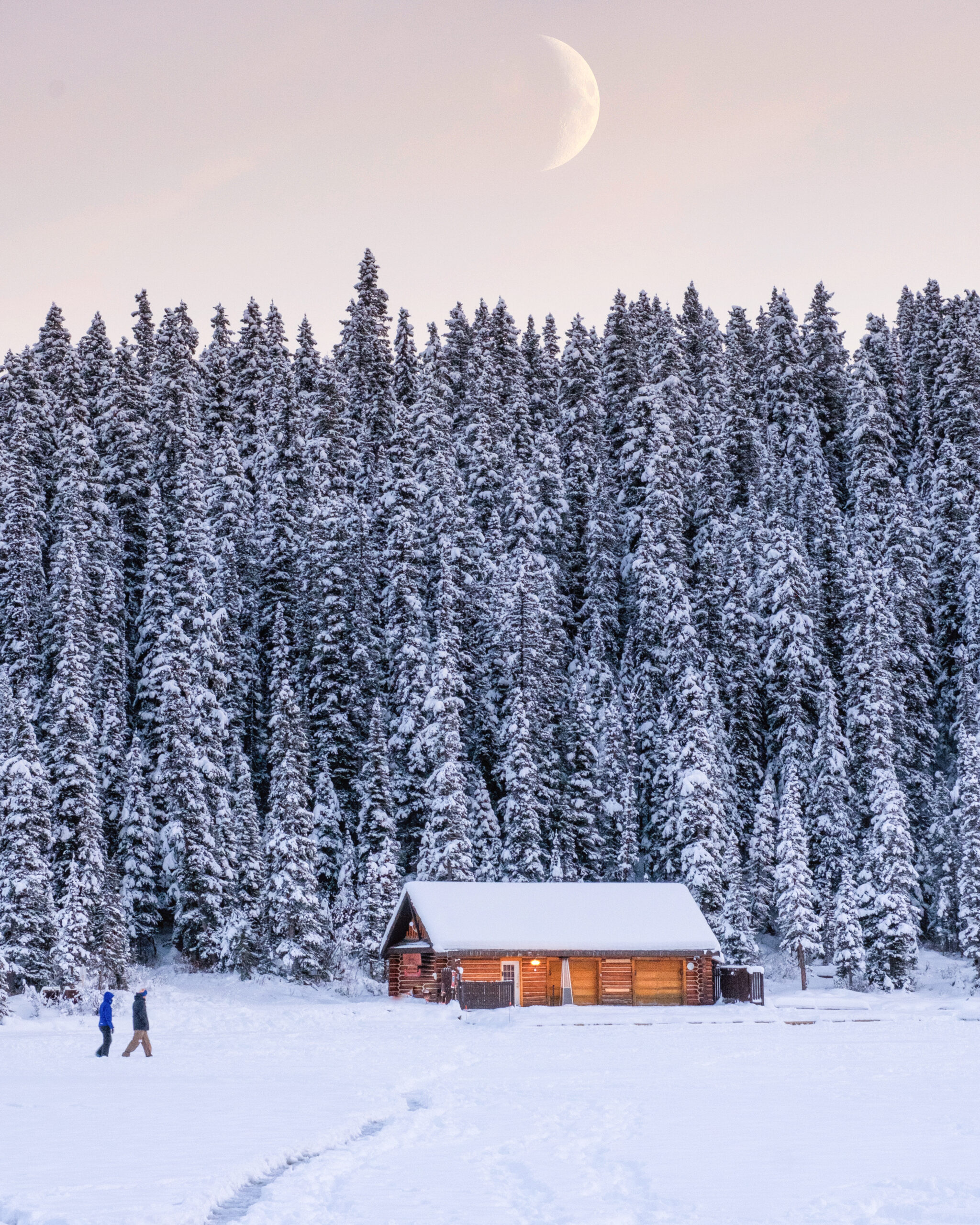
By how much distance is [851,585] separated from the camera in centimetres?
7081

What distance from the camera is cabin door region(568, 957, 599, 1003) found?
165 feet

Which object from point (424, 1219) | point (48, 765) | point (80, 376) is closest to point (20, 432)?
point (80, 376)

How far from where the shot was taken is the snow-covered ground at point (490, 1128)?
11.9 metres

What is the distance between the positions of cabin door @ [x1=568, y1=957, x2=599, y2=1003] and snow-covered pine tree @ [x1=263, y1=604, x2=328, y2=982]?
35.2ft

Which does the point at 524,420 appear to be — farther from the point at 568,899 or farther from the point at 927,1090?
the point at 927,1090

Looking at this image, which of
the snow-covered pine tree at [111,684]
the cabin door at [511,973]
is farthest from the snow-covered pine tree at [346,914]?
the snow-covered pine tree at [111,684]

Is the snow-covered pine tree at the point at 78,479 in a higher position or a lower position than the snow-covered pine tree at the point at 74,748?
higher

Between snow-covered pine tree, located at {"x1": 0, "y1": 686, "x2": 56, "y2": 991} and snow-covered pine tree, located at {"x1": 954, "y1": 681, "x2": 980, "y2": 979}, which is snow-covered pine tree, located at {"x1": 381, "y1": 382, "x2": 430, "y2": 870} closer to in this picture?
snow-covered pine tree, located at {"x1": 0, "y1": 686, "x2": 56, "y2": 991}

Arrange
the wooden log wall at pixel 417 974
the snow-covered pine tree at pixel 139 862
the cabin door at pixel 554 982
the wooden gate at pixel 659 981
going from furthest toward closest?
the snow-covered pine tree at pixel 139 862 < the wooden gate at pixel 659 981 < the cabin door at pixel 554 982 < the wooden log wall at pixel 417 974

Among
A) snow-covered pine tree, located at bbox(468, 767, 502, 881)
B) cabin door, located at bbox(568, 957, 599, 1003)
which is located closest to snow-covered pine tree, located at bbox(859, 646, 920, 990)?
cabin door, located at bbox(568, 957, 599, 1003)

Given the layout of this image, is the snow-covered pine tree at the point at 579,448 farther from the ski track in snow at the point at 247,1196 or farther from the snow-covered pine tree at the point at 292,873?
the ski track in snow at the point at 247,1196

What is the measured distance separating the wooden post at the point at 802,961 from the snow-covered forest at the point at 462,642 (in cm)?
38

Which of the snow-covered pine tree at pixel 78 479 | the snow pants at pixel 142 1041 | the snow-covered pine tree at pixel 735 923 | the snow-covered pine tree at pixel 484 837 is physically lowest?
the snow pants at pixel 142 1041

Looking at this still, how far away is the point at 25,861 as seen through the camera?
160ft
